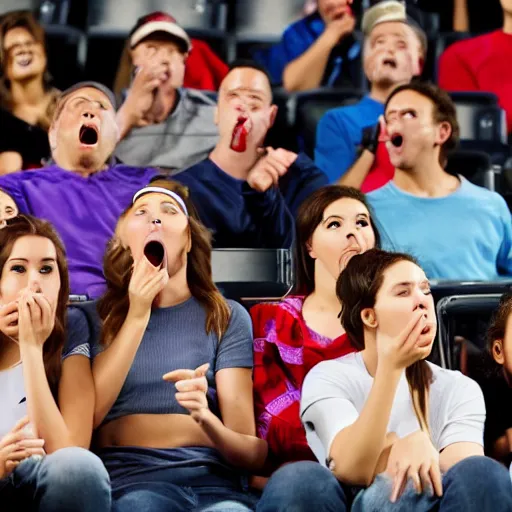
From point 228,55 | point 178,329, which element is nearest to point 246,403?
point 178,329

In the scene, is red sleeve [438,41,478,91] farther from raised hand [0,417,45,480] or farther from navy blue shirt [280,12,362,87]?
raised hand [0,417,45,480]

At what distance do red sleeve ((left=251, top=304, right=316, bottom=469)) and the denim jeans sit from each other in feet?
0.23

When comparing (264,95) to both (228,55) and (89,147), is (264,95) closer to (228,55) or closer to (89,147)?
(89,147)

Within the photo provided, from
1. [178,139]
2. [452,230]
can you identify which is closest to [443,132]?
[452,230]

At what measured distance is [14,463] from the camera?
1.37 metres

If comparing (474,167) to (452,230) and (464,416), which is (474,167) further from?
(464,416)

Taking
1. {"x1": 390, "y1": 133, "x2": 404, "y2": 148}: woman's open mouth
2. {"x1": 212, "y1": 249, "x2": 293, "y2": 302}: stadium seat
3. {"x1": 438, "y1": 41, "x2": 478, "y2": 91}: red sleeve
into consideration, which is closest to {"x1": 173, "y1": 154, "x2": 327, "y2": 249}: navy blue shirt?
{"x1": 212, "y1": 249, "x2": 293, "y2": 302}: stadium seat

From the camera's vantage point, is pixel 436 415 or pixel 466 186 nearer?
pixel 436 415

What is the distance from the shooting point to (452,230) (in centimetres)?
205

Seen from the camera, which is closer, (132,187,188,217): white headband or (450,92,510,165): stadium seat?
(132,187,188,217): white headband

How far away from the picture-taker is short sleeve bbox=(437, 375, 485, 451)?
143cm

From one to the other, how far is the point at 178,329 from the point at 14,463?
0.33m

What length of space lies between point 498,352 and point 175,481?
0.47 metres

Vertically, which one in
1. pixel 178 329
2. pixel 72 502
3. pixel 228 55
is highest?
pixel 228 55
